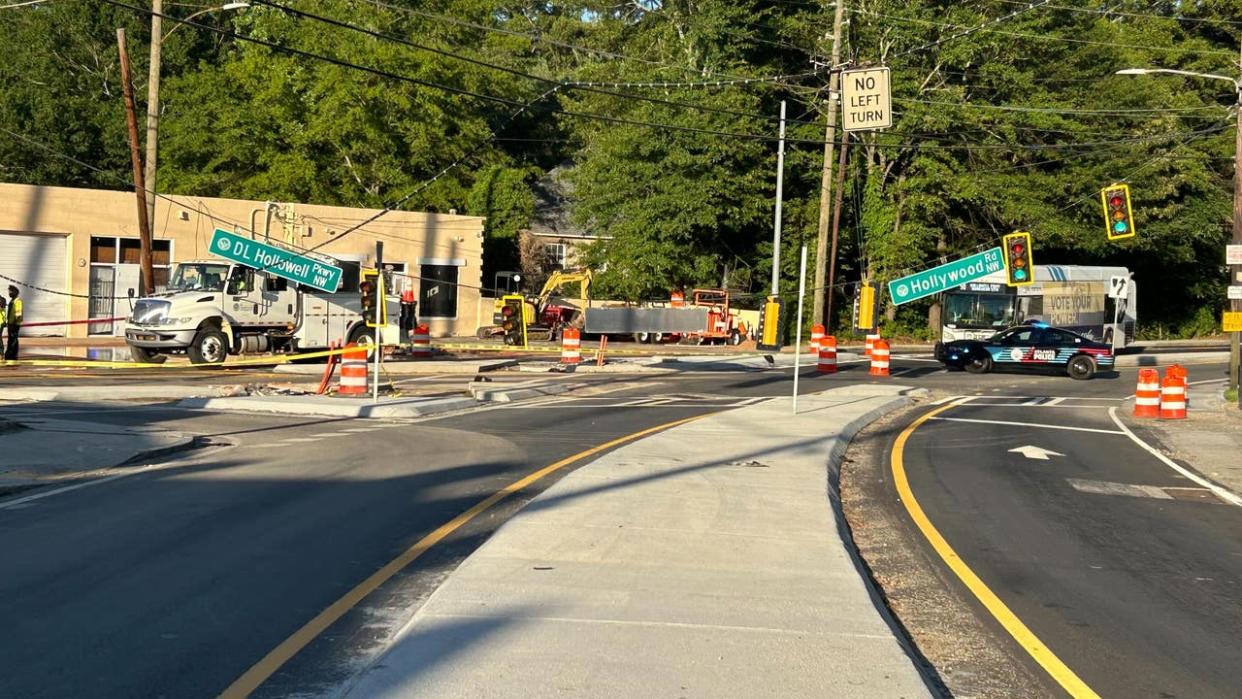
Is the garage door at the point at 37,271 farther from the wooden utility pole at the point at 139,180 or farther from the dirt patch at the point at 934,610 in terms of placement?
the dirt patch at the point at 934,610

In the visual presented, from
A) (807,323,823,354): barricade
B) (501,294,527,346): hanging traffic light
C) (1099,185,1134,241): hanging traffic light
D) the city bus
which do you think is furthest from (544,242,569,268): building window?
(1099,185,1134,241): hanging traffic light

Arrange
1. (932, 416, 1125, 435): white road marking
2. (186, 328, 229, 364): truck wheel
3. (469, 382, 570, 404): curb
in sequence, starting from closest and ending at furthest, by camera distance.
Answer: (932, 416, 1125, 435): white road marking
(469, 382, 570, 404): curb
(186, 328, 229, 364): truck wheel

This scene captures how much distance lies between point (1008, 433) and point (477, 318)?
31.1 metres

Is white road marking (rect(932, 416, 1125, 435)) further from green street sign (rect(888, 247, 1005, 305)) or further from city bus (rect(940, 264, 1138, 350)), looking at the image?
city bus (rect(940, 264, 1138, 350))

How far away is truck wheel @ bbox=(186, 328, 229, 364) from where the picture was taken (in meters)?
28.5

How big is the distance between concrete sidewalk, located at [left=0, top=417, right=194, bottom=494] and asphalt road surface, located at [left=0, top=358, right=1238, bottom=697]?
0.61m

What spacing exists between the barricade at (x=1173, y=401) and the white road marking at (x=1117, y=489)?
11.1 m

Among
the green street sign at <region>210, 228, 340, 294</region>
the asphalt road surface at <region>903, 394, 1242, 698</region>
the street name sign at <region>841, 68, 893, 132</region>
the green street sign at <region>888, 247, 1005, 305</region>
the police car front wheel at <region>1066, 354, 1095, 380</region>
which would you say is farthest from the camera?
the street name sign at <region>841, 68, 893, 132</region>

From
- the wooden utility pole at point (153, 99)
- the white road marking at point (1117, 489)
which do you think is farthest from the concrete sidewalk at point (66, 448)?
the wooden utility pole at point (153, 99)

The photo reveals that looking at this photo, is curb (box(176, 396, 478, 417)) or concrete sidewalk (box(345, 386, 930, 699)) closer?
concrete sidewalk (box(345, 386, 930, 699))

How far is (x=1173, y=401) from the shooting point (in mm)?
→ 25344

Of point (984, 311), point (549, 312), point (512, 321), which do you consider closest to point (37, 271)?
point (512, 321)

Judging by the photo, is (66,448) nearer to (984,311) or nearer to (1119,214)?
(1119,214)

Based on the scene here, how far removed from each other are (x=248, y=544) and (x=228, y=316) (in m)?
20.9
